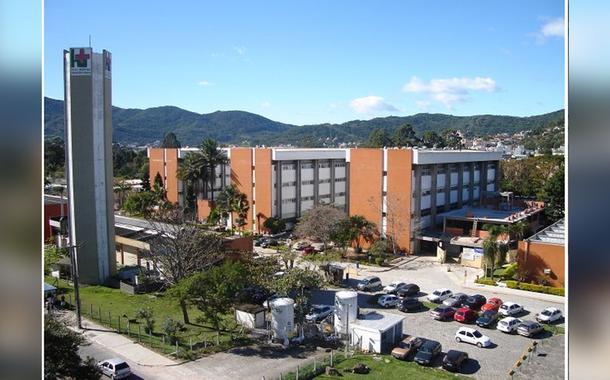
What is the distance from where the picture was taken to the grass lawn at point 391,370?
29.0 feet

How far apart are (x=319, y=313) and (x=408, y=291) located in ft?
11.0

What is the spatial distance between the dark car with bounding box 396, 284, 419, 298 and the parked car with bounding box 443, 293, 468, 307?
112cm

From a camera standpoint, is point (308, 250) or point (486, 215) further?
point (486, 215)

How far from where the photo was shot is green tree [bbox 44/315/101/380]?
6664 mm

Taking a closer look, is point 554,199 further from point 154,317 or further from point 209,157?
point 154,317

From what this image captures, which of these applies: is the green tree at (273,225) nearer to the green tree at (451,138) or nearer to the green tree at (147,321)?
the green tree at (147,321)

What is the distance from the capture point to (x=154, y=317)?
12078mm

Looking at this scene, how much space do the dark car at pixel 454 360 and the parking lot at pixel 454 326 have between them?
0.17 m

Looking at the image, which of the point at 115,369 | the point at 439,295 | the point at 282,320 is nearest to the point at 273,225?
the point at 439,295

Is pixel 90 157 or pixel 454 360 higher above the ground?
pixel 90 157

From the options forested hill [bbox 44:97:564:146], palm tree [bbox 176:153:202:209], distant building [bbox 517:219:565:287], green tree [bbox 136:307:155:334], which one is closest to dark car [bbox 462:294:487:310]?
distant building [bbox 517:219:565:287]

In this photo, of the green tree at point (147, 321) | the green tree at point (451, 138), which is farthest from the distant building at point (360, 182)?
the green tree at point (451, 138)

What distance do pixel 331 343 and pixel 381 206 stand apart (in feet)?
33.7

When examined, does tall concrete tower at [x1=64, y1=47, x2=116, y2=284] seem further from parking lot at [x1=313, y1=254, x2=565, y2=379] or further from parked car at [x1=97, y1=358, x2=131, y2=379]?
parked car at [x1=97, y1=358, x2=131, y2=379]
